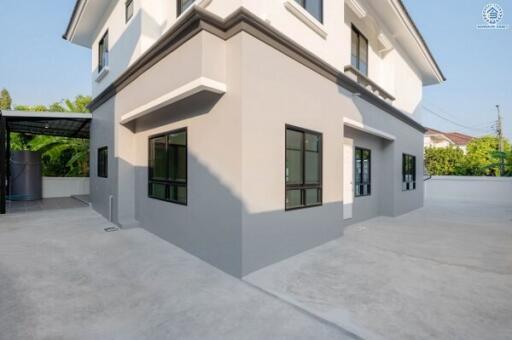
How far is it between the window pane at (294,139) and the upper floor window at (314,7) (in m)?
2.76

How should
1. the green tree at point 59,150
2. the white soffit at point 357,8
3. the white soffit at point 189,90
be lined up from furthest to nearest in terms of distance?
the green tree at point 59,150, the white soffit at point 357,8, the white soffit at point 189,90

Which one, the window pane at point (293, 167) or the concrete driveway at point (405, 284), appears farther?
the window pane at point (293, 167)

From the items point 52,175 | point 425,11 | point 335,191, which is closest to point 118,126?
point 335,191

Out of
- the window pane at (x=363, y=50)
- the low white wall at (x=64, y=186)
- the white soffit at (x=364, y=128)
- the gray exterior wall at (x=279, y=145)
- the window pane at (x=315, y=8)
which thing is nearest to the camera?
the gray exterior wall at (x=279, y=145)

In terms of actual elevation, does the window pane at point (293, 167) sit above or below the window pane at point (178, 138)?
below

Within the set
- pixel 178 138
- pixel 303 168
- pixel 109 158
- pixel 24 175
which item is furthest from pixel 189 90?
pixel 24 175

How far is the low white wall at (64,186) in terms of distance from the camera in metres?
13.4

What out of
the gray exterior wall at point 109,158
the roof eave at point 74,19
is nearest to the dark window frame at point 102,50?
the roof eave at point 74,19

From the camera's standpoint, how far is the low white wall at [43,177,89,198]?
43.9 ft

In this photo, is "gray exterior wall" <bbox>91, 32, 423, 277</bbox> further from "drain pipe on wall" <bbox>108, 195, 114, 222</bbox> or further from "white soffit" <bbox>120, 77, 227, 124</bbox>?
"drain pipe on wall" <bbox>108, 195, 114, 222</bbox>

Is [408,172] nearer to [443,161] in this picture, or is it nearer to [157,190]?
[157,190]

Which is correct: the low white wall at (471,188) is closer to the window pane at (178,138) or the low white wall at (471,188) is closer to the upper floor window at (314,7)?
the upper floor window at (314,7)

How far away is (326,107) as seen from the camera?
5.72 metres

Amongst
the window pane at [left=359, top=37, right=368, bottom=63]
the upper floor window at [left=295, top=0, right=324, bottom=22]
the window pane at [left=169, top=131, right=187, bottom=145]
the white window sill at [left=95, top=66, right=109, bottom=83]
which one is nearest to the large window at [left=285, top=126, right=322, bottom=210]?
the window pane at [left=169, top=131, right=187, bottom=145]
